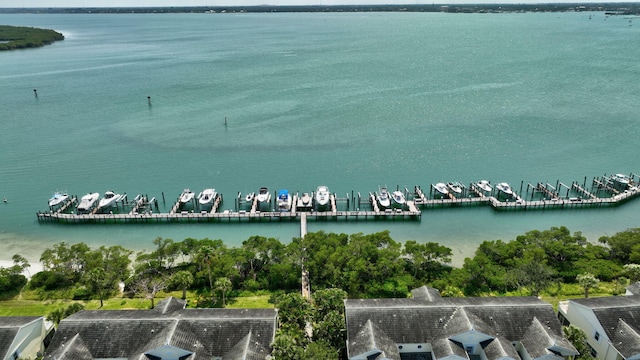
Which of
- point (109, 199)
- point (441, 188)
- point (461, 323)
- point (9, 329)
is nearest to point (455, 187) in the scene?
A: point (441, 188)

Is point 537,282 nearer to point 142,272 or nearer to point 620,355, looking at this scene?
point 620,355

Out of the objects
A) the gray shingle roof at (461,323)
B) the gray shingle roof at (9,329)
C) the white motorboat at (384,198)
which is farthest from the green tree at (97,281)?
the white motorboat at (384,198)

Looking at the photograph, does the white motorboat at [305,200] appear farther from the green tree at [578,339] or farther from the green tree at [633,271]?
the green tree at [633,271]

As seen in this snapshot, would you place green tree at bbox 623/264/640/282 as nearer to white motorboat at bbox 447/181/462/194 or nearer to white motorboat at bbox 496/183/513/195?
white motorboat at bbox 496/183/513/195

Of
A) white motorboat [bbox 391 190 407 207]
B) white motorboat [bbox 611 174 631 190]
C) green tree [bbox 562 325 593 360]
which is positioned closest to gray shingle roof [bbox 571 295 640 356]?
green tree [bbox 562 325 593 360]

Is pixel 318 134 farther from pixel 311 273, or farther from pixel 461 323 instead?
pixel 461 323

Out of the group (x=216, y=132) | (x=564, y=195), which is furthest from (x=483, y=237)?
(x=216, y=132)
